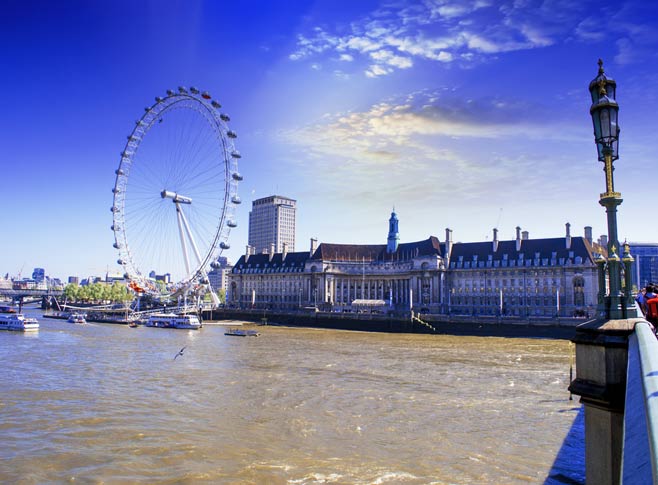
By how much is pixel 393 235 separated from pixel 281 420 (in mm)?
99242

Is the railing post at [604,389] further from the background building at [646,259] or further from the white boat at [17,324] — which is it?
the background building at [646,259]

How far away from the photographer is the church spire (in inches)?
4653

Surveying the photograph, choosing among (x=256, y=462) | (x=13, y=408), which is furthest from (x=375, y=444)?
(x=13, y=408)

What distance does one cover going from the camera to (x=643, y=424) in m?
4.01

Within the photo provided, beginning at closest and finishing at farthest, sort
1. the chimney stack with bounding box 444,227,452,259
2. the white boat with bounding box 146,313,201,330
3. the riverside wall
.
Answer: the riverside wall → the white boat with bounding box 146,313,201,330 → the chimney stack with bounding box 444,227,452,259

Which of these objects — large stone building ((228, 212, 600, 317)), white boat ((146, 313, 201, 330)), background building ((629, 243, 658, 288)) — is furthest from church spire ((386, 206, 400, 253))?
background building ((629, 243, 658, 288))

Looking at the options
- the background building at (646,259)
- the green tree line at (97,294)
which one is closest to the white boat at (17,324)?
the green tree line at (97,294)

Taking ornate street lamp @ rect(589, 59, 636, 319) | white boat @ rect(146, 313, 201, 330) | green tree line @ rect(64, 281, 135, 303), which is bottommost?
white boat @ rect(146, 313, 201, 330)

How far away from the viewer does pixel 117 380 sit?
31.9m

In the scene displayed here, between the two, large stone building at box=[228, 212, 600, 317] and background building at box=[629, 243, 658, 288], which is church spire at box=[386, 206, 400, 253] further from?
background building at box=[629, 243, 658, 288]

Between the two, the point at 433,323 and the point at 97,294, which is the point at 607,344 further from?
the point at 97,294

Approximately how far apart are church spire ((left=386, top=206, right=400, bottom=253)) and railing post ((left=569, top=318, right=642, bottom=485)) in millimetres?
110123

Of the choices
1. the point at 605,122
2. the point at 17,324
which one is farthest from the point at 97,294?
the point at 605,122

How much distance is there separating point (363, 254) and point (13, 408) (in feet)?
332
